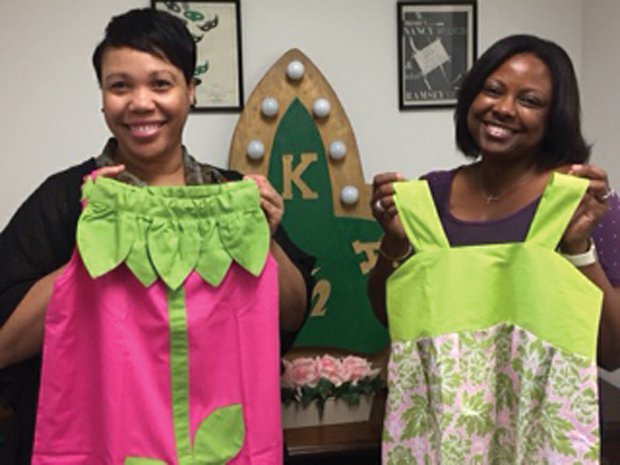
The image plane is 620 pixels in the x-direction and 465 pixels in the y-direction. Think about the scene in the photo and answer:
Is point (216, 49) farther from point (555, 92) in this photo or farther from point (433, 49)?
point (555, 92)

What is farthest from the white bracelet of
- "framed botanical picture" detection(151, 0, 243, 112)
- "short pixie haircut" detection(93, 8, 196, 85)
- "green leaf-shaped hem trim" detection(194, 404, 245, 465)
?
"framed botanical picture" detection(151, 0, 243, 112)

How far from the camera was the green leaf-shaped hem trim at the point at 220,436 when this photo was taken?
3.73 ft

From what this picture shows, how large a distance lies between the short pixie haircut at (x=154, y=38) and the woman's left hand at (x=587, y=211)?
0.64 meters

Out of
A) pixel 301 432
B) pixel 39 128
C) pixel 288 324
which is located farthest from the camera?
pixel 39 128

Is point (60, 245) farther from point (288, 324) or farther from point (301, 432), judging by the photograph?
point (301, 432)

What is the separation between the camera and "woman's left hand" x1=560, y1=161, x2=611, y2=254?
113 cm

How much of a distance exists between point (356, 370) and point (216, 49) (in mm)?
943

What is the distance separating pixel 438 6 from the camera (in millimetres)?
2115

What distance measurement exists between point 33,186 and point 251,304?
1096 millimetres

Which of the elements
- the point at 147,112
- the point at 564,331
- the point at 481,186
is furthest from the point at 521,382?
the point at 147,112

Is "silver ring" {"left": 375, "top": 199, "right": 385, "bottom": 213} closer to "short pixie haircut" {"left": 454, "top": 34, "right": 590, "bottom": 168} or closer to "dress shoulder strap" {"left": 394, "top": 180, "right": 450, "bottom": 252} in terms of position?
"dress shoulder strap" {"left": 394, "top": 180, "right": 450, "bottom": 252}

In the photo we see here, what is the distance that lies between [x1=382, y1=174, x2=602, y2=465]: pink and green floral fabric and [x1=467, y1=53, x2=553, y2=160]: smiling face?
124mm

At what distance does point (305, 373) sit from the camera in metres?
1.87

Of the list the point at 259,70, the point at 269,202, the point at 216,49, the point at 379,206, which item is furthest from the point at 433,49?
the point at 269,202
